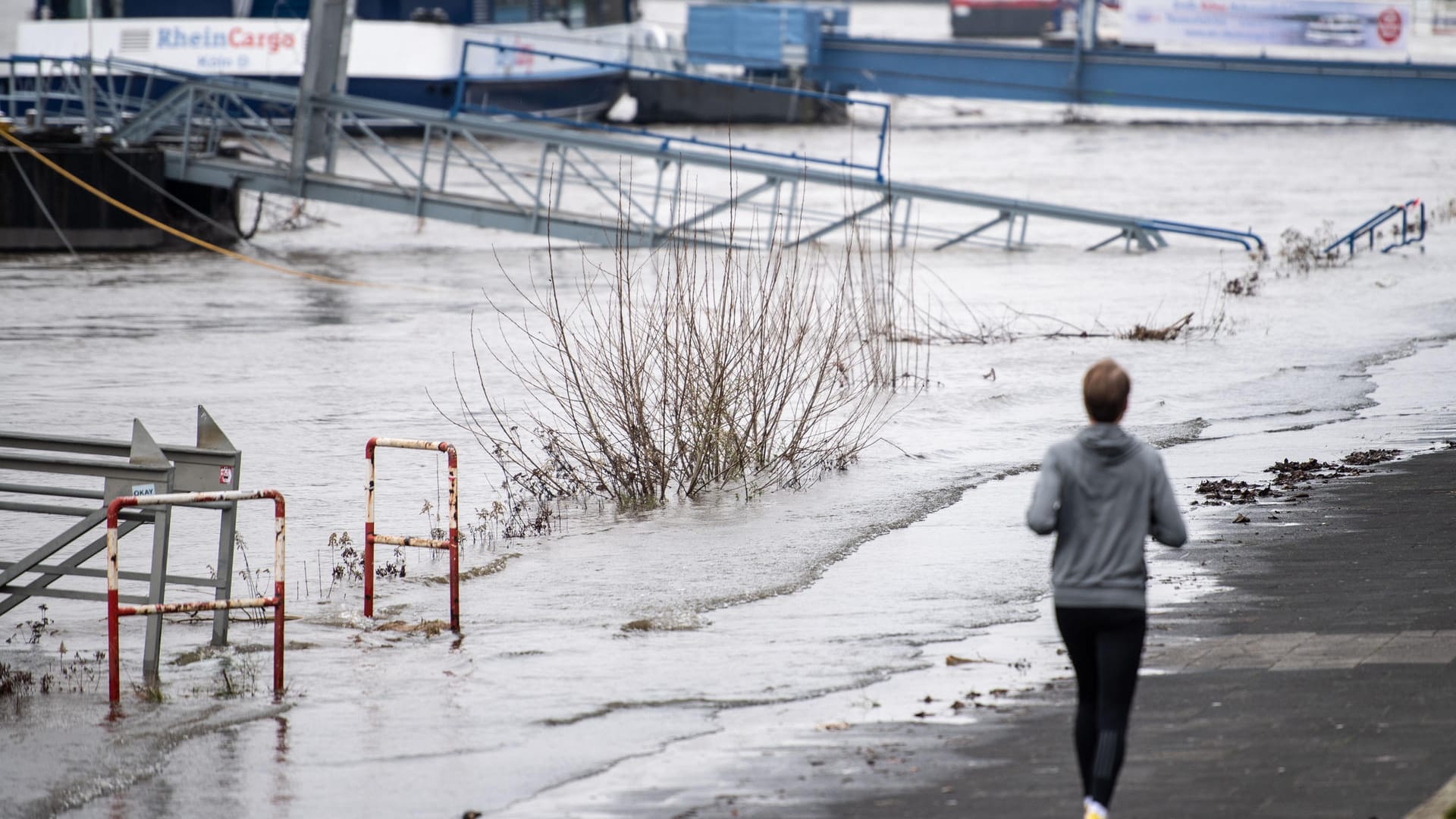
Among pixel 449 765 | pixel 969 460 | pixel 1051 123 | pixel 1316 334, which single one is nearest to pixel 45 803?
pixel 449 765

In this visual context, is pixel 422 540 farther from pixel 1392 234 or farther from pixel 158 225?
pixel 1392 234

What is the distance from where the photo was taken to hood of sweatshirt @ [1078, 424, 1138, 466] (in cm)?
487

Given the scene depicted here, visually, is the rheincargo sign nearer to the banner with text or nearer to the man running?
the banner with text

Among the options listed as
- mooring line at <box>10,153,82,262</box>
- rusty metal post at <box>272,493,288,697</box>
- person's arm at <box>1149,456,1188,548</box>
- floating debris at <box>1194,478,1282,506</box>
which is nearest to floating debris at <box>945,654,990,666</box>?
person's arm at <box>1149,456,1188,548</box>

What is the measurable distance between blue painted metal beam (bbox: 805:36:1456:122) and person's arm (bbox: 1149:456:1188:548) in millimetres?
41562

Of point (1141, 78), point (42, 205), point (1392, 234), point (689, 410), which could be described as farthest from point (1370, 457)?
point (1141, 78)

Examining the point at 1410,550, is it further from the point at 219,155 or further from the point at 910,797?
the point at 219,155

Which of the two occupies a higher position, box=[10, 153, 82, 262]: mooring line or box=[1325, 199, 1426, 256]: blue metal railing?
box=[1325, 199, 1426, 256]: blue metal railing

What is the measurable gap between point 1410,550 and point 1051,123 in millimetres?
45529

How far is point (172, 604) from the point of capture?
6648 millimetres

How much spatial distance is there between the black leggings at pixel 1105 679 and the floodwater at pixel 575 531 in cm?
140

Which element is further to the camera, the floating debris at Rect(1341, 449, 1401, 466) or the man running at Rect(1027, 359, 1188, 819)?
the floating debris at Rect(1341, 449, 1401, 466)

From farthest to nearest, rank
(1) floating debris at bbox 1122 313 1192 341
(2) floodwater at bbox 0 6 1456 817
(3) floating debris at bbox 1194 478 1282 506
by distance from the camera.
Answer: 1. (1) floating debris at bbox 1122 313 1192 341
2. (3) floating debris at bbox 1194 478 1282 506
3. (2) floodwater at bbox 0 6 1456 817

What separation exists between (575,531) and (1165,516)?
231 inches
